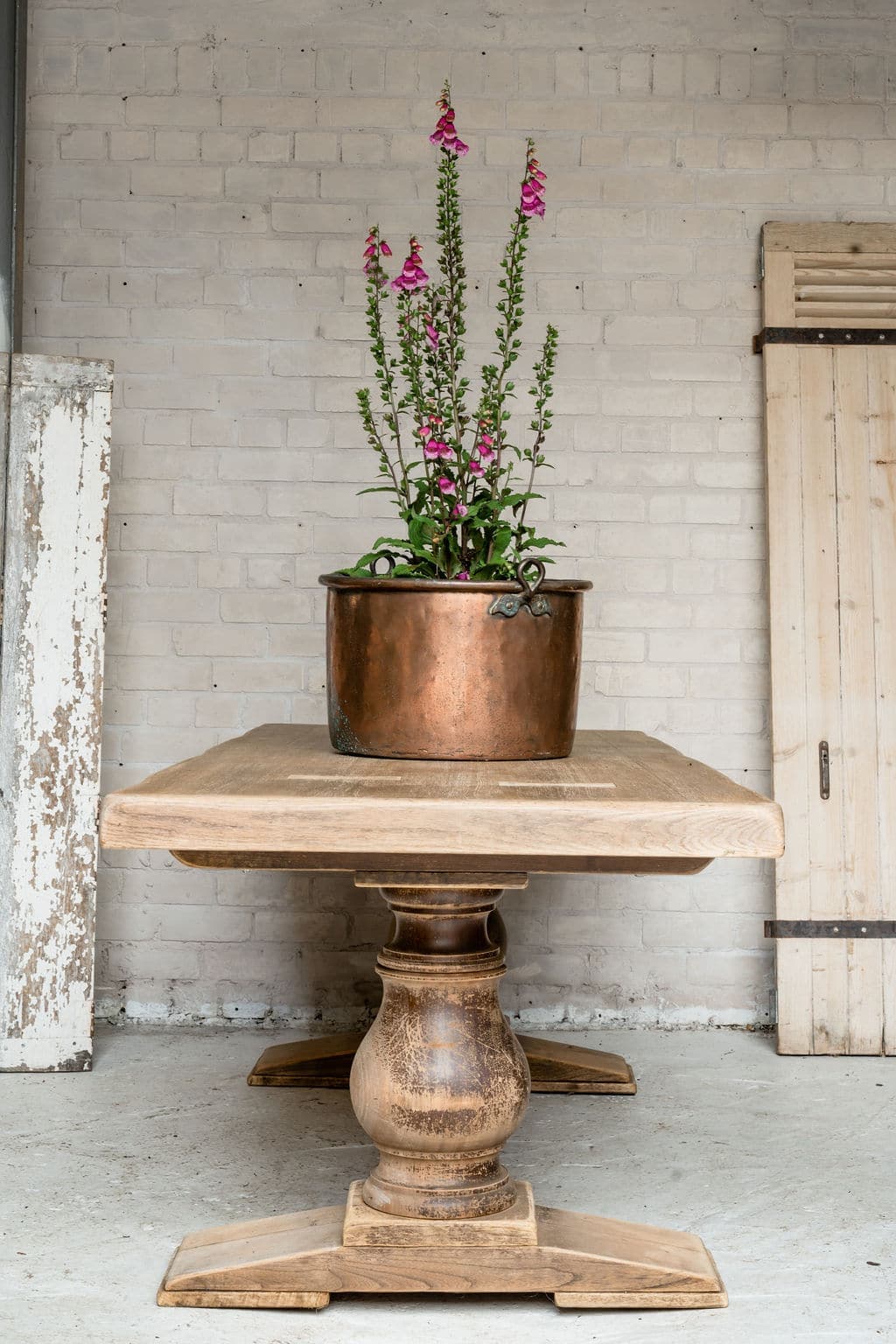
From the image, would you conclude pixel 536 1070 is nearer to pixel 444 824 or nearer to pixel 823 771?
pixel 823 771

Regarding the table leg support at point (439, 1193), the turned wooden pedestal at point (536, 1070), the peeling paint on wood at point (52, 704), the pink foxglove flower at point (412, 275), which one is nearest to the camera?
the table leg support at point (439, 1193)

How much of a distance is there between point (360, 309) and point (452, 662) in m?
1.78

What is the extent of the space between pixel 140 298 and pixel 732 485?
1565 mm

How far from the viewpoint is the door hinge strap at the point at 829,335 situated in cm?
326

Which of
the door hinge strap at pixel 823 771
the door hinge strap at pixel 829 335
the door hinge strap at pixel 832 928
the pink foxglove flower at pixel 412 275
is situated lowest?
the door hinge strap at pixel 832 928

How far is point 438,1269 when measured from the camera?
69.8 inches

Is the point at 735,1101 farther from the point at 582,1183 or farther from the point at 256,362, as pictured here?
the point at 256,362

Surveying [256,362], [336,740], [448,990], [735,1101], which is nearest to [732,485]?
[256,362]

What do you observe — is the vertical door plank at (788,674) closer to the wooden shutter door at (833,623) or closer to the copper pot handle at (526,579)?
the wooden shutter door at (833,623)

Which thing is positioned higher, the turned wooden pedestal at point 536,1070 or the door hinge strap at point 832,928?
the door hinge strap at point 832,928

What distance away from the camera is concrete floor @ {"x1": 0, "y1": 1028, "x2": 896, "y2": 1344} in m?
1.79

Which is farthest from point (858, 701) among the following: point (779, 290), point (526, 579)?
point (526, 579)

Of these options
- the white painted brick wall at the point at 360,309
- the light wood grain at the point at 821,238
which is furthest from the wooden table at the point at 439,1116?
the light wood grain at the point at 821,238

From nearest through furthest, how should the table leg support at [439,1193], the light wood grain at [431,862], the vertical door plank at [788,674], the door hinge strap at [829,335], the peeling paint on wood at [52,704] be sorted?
the light wood grain at [431,862], the table leg support at [439,1193], the peeling paint on wood at [52,704], the vertical door plank at [788,674], the door hinge strap at [829,335]
